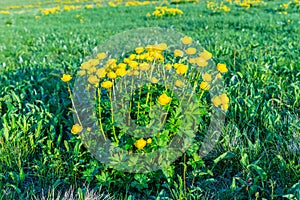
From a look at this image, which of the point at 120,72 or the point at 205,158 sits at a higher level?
the point at 120,72

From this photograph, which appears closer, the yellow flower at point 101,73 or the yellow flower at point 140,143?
the yellow flower at point 140,143

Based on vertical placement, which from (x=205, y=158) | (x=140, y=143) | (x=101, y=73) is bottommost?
(x=205, y=158)

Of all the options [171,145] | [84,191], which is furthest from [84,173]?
[171,145]

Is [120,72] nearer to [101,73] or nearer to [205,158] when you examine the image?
[101,73]

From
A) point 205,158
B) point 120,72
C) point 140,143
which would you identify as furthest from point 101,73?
point 205,158

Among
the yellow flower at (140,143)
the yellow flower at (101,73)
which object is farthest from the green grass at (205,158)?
the yellow flower at (101,73)

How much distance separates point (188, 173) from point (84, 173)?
2.69ft

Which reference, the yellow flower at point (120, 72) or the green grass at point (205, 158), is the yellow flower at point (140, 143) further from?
the yellow flower at point (120, 72)

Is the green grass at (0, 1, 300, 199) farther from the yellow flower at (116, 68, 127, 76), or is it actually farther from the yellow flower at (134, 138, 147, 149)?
the yellow flower at (116, 68, 127, 76)

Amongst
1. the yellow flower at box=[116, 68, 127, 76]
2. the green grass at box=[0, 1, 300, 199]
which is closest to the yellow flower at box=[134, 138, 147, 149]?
the green grass at box=[0, 1, 300, 199]

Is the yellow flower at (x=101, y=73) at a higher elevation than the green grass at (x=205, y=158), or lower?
higher

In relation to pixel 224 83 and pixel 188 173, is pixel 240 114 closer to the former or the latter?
A: pixel 224 83

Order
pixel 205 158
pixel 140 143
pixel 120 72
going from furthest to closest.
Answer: pixel 205 158, pixel 120 72, pixel 140 143

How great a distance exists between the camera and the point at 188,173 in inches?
98.8
